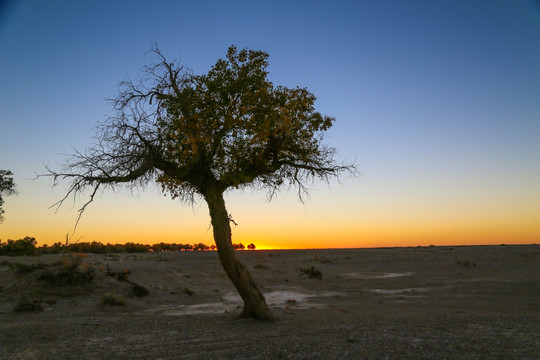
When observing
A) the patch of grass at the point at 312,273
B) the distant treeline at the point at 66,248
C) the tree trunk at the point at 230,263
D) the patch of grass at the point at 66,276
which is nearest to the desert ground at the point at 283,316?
the patch of grass at the point at 66,276

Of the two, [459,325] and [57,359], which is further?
[459,325]

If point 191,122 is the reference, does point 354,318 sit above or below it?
below

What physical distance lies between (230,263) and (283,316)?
2.64 metres

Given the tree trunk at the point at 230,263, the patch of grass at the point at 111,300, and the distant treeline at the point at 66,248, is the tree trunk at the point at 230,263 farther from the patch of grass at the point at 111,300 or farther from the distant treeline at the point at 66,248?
the distant treeline at the point at 66,248

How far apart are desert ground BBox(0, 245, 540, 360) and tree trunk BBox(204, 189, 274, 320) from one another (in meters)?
0.45

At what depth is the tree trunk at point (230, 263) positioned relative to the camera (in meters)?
12.3

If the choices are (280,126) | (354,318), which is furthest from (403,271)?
(280,126)

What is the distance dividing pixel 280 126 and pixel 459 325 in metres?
7.35

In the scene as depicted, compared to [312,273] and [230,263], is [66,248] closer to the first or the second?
[312,273]

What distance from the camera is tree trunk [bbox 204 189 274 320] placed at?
1230 cm

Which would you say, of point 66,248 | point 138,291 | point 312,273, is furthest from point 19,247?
point 312,273

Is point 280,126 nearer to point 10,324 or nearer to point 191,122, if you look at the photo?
point 191,122

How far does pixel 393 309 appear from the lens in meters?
14.4

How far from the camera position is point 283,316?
42.9ft
